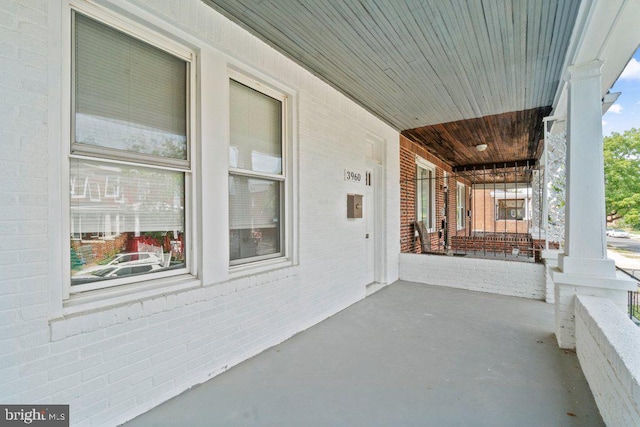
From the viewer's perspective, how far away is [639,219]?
573 inches

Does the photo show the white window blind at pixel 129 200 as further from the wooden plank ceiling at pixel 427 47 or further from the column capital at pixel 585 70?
the column capital at pixel 585 70

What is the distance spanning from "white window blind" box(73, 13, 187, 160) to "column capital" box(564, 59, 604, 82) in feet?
11.6

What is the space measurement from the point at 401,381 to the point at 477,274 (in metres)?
3.60

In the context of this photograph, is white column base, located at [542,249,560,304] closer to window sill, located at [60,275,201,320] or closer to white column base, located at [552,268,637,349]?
white column base, located at [552,268,637,349]

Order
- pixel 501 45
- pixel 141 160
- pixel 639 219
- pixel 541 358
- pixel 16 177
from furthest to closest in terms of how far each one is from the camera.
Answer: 1. pixel 639 219
2. pixel 501 45
3. pixel 541 358
4. pixel 141 160
5. pixel 16 177

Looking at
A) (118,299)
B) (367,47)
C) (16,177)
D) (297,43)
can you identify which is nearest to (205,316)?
(118,299)

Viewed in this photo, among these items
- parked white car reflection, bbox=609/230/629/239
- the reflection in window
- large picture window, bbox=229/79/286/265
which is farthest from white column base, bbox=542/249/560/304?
parked white car reflection, bbox=609/230/629/239

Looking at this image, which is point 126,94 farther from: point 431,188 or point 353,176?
point 431,188

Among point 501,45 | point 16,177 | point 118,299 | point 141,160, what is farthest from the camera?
point 501,45

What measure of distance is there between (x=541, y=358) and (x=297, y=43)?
3784 mm

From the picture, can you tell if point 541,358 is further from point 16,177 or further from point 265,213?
point 16,177

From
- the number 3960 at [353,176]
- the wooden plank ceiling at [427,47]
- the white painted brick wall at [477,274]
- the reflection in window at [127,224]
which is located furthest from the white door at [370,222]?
the reflection in window at [127,224]

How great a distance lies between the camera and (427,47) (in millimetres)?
3027
